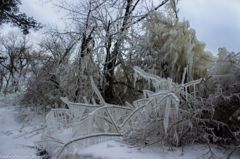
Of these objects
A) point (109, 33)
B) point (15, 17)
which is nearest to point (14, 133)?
point (109, 33)

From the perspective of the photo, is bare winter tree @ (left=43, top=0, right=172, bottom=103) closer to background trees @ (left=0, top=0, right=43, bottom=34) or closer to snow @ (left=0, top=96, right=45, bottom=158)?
snow @ (left=0, top=96, right=45, bottom=158)

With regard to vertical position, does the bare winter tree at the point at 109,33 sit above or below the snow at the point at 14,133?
above

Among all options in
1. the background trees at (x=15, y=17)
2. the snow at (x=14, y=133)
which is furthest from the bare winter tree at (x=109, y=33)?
the background trees at (x=15, y=17)

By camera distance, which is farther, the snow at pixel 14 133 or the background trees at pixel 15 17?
the background trees at pixel 15 17

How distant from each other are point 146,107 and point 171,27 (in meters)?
2.02

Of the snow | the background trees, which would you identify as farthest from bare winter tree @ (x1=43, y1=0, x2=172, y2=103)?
the background trees

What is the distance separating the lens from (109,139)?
206 cm

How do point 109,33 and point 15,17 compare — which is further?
point 15,17

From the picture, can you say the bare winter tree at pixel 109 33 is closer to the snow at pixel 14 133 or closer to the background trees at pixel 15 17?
the snow at pixel 14 133

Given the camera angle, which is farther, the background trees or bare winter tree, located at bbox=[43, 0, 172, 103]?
the background trees

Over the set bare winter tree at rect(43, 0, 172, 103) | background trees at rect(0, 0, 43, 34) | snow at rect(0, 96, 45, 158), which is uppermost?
background trees at rect(0, 0, 43, 34)

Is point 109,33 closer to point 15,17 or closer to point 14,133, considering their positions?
point 14,133

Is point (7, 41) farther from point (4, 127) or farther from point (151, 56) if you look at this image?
point (151, 56)

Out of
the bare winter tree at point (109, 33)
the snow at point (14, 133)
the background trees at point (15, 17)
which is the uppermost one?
the background trees at point (15, 17)
